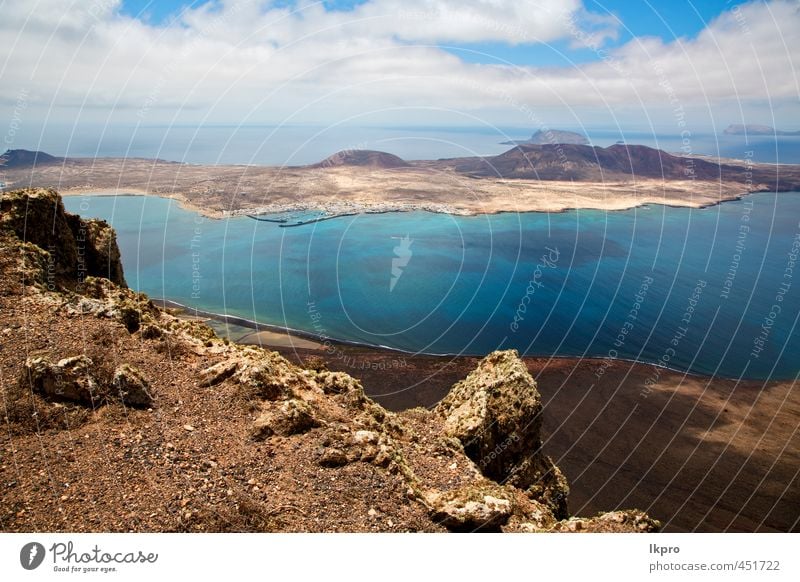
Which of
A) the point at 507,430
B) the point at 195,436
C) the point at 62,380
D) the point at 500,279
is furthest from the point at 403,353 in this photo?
the point at 62,380

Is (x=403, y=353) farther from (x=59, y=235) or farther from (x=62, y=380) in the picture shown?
(x=62, y=380)

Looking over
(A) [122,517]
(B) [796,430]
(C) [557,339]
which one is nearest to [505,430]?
(A) [122,517]

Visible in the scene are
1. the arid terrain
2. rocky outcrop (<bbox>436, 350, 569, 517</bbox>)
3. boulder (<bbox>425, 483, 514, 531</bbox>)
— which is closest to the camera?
boulder (<bbox>425, 483, 514, 531</bbox>)

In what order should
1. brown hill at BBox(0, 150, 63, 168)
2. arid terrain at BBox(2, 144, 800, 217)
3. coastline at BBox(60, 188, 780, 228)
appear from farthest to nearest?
brown hill at BBox(0, 150, 63, 168) → arid terrain at BBox(2, 144, 800, 217) → coastline at BBox(60, 188, 780, 228)

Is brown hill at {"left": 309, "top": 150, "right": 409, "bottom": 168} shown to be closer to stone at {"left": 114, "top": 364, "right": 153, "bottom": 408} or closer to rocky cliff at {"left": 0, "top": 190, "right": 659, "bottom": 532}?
rocky cliff at {"left": 0, "top": 190, "right": 659, "bottom": 532}

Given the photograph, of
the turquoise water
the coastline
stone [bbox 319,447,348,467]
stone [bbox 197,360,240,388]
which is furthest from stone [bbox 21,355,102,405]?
the coastline

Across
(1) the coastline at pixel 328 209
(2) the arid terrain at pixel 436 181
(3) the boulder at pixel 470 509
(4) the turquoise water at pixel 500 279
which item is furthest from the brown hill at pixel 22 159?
(3) the boulder at pixel 470 509
